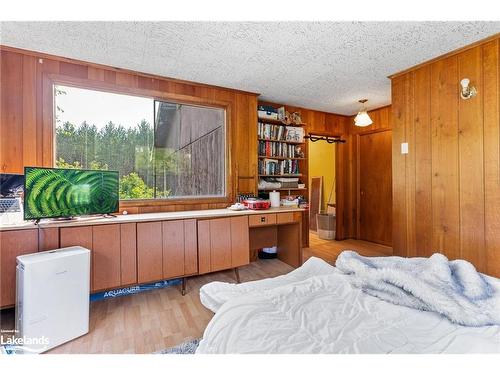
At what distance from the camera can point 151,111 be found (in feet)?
9.53

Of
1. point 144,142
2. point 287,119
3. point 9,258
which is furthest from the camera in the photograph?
point 287,119

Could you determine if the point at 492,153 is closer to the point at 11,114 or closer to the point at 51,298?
the point at 51,298

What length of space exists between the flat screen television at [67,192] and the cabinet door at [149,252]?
0.43m

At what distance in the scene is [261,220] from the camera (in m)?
2.89

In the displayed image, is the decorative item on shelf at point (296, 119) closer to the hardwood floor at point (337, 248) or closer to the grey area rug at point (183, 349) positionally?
the hardwood floor at point (337, 248)

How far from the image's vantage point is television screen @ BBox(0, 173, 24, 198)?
6.40 feet

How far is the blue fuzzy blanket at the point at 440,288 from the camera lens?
952mm

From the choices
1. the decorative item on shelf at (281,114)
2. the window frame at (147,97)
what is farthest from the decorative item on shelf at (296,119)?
the window frame at (147,97)

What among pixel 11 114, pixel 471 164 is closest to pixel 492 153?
pixel 471 164

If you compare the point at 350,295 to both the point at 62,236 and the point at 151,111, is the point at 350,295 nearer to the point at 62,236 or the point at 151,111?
the point at 62,236

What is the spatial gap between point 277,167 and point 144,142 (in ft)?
6.37
